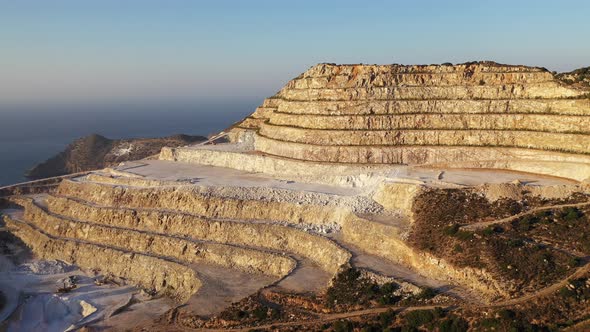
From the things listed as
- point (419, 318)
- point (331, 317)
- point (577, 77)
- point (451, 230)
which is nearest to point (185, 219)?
point (331, 317)

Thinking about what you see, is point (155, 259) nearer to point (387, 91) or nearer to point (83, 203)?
point (83, 203)

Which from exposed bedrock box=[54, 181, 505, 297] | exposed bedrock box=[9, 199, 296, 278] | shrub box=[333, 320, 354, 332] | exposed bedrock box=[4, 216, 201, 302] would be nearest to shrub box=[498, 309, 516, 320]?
exposed bedrock box=[54, 181, 505, 297]

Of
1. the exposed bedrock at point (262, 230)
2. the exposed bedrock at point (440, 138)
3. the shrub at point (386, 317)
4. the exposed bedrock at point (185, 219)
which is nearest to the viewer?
the shrub at point (386, 317)

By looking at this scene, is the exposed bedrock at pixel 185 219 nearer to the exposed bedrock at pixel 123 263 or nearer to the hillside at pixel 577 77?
the exposed bedrock at pixel 123 263

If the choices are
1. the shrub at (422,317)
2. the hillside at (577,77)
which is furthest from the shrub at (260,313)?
the hillside at (577,77)

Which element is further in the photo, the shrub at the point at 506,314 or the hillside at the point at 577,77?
the hillside at the point at 577,77
